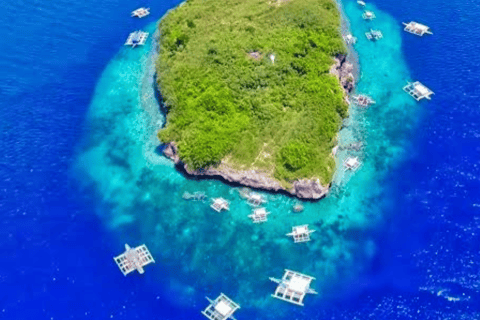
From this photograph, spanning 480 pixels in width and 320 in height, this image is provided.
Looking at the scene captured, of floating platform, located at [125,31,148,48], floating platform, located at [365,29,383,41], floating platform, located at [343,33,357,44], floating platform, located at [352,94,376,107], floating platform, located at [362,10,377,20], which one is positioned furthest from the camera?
floating platform, located at [362,10,377,20]

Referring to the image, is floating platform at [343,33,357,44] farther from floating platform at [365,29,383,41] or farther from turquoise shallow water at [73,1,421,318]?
turquoise shallow water at [73,1,421,318]

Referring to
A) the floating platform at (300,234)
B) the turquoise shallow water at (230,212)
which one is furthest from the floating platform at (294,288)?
the floating platform at (300,234)

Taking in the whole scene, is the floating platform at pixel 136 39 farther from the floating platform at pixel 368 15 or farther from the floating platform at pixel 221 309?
the floating platform at pixel 221 309

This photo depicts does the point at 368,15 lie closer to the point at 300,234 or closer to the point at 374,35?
the point at 374,35

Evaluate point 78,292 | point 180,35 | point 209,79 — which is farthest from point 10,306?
point 180,35

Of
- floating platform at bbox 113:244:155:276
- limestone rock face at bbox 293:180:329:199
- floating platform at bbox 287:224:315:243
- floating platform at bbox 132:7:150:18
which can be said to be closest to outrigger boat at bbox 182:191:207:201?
floating platform at bbox 113:244:155:276

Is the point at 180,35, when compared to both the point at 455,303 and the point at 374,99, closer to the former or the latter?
the point at 374,99
